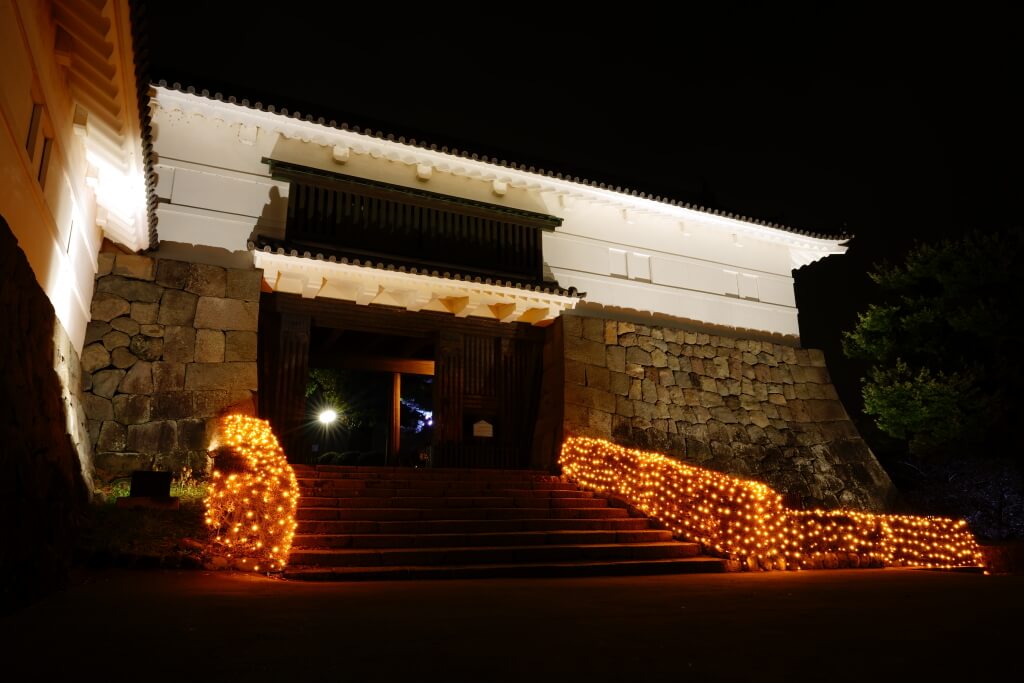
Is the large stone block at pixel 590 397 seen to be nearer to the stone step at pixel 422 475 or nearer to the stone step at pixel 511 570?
the stone step at pixel 422 475

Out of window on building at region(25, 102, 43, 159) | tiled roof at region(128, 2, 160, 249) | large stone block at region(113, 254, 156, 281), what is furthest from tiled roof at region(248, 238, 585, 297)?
window on building at region(25, 102, 43, 159)

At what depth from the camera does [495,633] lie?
11.2ft

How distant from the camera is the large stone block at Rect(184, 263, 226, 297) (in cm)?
1021

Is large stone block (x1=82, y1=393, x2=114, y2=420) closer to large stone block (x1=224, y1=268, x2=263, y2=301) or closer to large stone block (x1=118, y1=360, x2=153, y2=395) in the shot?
large stone block (x1=118, y1=360, x2=153, y2=395)

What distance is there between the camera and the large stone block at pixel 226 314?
1009 centimetres

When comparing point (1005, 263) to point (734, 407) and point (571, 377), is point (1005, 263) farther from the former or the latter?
point (571, 377)

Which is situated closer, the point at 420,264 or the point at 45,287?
the point at 45,287

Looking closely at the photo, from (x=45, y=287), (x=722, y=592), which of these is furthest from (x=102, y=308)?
(x=722, y=592)

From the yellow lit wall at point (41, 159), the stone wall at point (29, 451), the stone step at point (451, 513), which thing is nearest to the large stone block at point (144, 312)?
the yellow lit wall at point (41, 159)

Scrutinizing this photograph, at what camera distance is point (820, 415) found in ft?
48.4

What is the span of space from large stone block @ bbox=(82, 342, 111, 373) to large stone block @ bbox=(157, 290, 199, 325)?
2.91 ft

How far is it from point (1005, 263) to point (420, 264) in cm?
1266

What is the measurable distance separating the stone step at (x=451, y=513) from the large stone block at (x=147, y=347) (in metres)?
3.80

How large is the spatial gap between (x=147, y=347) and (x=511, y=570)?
21.7ft
